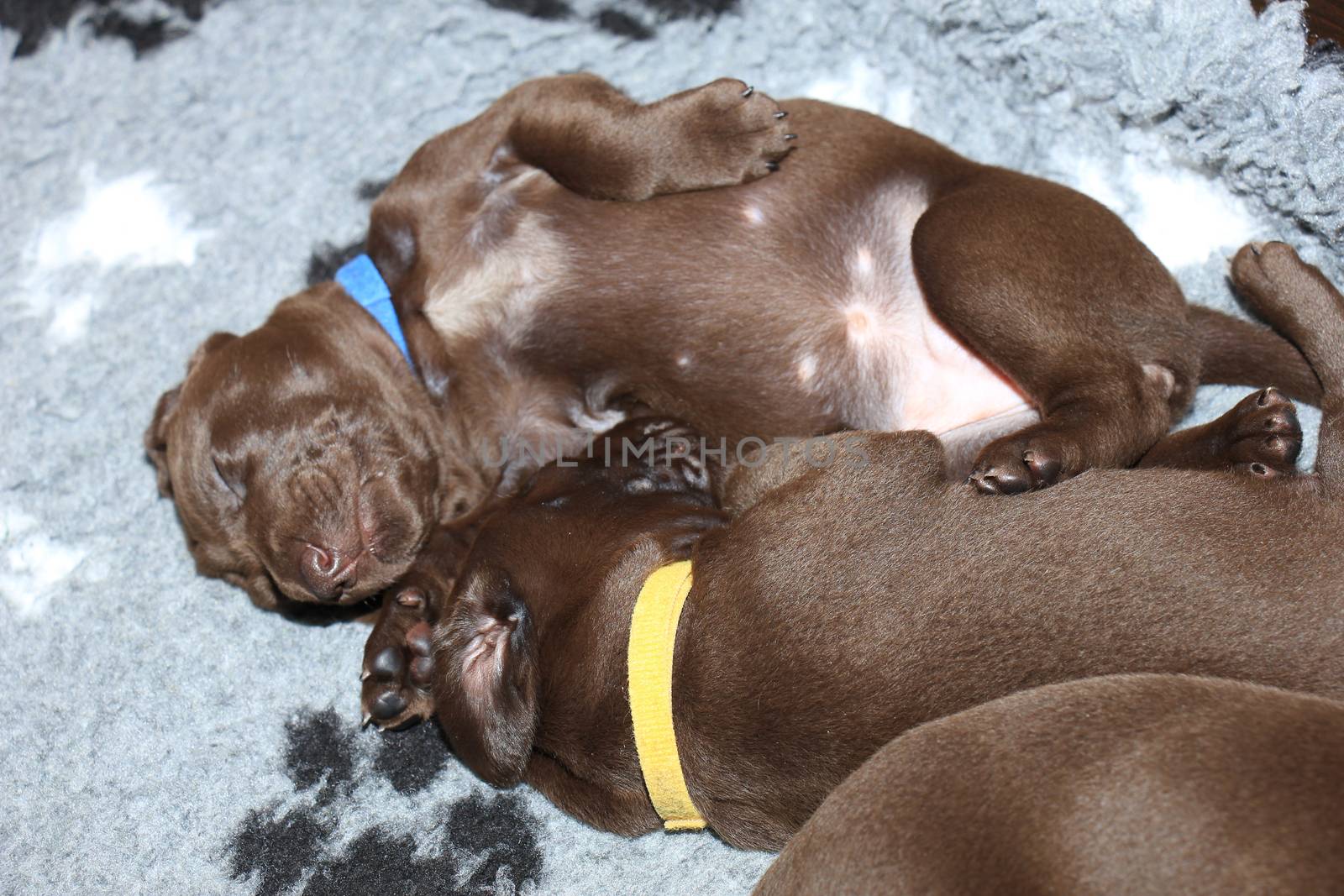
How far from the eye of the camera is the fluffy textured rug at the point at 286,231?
9.54 ft

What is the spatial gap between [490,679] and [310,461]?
2.09 ft

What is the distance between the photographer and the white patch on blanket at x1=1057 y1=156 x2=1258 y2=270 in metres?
3.18

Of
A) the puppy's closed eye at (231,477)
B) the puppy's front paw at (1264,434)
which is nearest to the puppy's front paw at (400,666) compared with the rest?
the puppy's closed eye at (231,477)

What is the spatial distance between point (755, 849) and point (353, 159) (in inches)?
87.4

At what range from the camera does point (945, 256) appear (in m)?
2.78

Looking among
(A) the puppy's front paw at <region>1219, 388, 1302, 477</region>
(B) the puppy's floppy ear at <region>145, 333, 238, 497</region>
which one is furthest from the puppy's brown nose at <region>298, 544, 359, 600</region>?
(A) the puppy's front paw at <region>1219, 388, 1302, 477</region>

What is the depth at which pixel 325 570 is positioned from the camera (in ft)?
9.01

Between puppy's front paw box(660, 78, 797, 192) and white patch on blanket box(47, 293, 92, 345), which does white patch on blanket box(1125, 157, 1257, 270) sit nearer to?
puppy's front paw box(660, 78, 797, 192)

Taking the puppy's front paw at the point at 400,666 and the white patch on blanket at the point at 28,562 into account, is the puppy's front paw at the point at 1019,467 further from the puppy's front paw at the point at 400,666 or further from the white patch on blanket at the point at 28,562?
the white patch on blanket at the point at 28,562

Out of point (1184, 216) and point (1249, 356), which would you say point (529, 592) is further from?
point (1184, 216)

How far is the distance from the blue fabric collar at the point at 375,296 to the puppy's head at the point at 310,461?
0.10ft

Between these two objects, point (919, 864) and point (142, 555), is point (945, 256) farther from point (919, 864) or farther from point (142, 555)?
point (142, 555)

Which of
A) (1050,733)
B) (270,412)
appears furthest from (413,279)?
(1050,733)

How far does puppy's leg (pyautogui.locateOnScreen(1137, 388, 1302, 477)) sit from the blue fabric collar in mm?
1713
